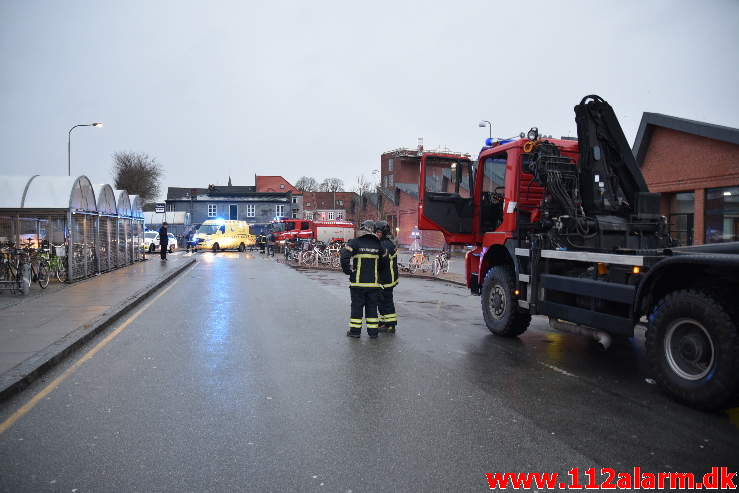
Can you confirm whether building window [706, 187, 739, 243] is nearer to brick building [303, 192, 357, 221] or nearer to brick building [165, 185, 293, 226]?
brick building [165, 185, 293, 226]

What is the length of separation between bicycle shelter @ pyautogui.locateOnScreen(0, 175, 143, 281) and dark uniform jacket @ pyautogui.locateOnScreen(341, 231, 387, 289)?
11.1 meters

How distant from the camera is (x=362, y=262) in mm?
8836

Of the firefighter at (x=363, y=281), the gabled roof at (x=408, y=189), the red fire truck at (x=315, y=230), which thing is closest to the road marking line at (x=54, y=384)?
the firefighter at (x=363, y=281)

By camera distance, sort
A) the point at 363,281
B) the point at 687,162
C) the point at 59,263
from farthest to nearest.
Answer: the point at 687,162 < the point at 59,263 < the point at 363,281

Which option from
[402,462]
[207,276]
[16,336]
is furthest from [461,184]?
[207,276]

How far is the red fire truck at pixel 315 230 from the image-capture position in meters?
37.7

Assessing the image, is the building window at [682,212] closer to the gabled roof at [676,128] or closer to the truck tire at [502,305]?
the gabled roof at [676,128]

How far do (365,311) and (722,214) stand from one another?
1531 centimetres

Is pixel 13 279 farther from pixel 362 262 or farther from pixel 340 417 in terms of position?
pixel 340 417

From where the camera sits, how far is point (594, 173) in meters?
7.59

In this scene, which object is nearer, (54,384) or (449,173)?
(54,384)

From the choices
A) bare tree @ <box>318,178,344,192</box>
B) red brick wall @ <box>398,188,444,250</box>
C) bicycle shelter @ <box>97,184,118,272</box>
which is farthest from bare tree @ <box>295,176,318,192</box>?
bicycle shelter @ <box>97,184,118,272</box>

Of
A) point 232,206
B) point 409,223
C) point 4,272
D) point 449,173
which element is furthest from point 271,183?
point 449,173

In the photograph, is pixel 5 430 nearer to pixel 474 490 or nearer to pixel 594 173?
pixel 474 490
